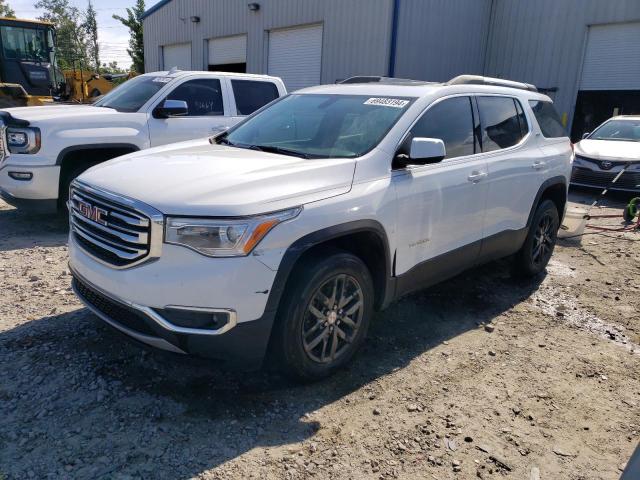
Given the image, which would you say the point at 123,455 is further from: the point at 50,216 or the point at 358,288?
the point at 50,216

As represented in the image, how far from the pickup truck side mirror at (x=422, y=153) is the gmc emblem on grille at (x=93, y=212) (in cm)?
186

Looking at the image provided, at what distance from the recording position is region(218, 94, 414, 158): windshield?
3.61 meters

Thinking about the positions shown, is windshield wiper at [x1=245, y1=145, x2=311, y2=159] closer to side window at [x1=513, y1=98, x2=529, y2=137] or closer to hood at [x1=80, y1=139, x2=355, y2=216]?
hood at [x1=80, y1=139, x2=355, y2=216]

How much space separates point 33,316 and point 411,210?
9.72 feet

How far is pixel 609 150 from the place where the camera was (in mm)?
10898

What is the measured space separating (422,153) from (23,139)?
4.75 m

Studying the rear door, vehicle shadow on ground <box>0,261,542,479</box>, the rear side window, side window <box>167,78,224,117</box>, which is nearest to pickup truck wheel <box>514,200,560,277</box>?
the rear side window

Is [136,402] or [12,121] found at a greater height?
[12,121]

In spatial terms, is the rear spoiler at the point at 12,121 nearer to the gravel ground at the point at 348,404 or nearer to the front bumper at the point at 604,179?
the gravel ground at the point at 348,404

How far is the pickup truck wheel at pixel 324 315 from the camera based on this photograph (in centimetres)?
299

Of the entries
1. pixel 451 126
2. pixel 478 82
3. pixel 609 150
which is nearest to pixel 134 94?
pixel 478 82

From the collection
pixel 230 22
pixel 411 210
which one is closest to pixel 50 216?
pixel 411 210

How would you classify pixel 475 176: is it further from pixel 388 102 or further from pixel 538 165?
pixel 538 165

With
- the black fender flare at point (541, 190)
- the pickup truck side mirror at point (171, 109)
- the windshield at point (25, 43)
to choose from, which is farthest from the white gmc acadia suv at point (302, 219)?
the windshield at point (25, 43)
